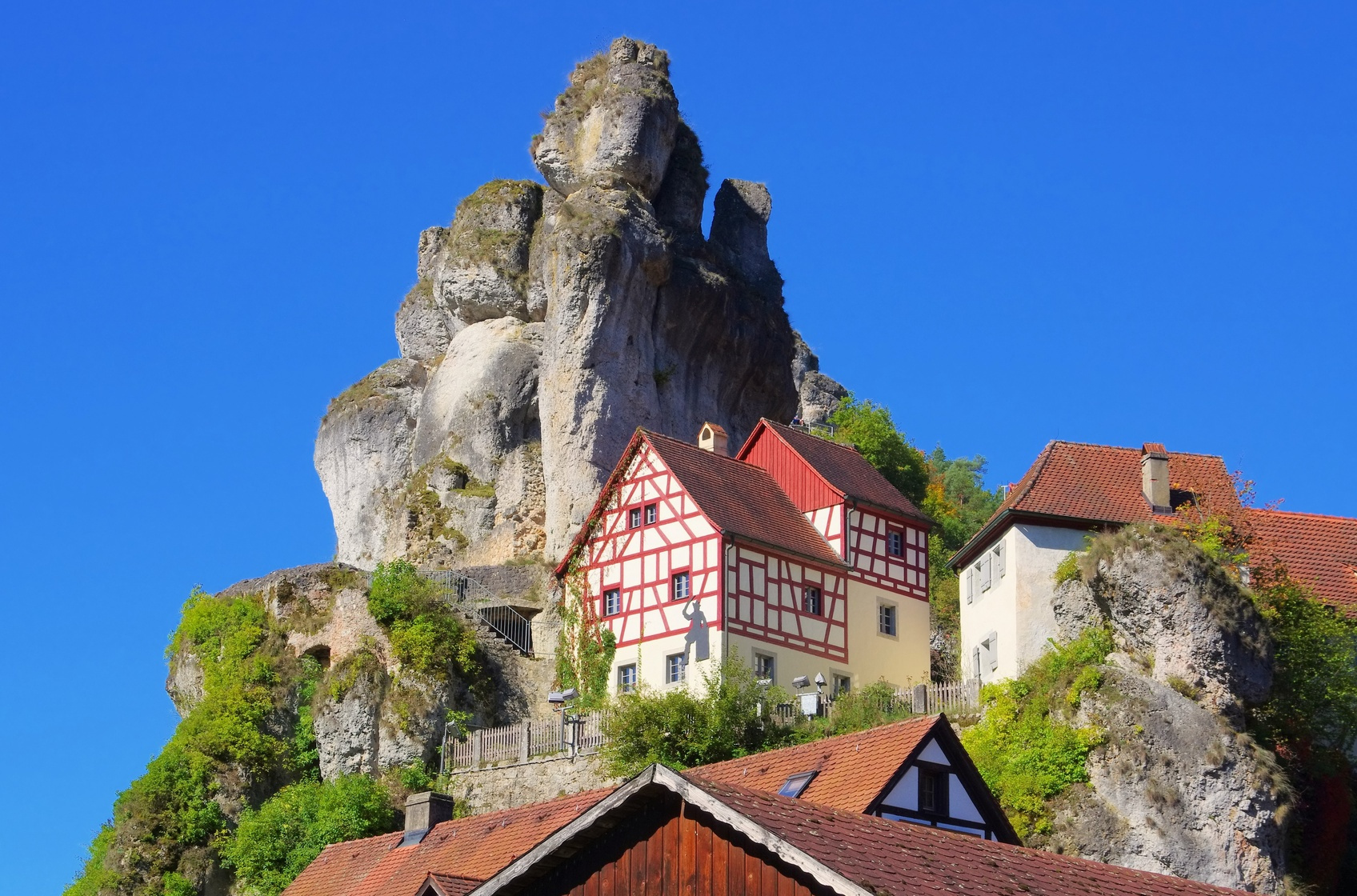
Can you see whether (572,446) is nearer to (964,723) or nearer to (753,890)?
(964,723)

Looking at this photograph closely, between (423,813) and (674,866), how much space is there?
1603 centimetres

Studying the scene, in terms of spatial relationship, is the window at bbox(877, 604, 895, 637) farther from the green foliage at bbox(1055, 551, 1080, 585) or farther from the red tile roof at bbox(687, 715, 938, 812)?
the red tile roof at bbox(687, 715, 938, 812)

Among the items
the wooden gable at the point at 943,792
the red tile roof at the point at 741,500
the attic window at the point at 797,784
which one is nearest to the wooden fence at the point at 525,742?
the red tile roof at the point at 741,500

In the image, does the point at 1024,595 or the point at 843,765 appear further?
the point at 1024,595

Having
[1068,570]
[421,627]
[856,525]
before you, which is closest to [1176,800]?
[1068,570]

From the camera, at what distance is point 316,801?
4525 centimetres

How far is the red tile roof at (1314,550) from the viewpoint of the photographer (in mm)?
40875

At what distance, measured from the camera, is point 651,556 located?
155 feet

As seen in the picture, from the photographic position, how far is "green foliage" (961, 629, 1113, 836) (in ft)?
121

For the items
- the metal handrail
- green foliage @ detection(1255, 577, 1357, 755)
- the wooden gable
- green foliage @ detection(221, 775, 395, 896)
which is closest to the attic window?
the wooden gable

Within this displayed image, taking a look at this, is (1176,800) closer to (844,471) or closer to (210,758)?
(844,471)

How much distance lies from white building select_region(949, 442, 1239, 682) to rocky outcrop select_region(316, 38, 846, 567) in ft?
46.3

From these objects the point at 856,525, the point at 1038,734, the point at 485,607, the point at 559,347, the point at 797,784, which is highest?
the point at 559,347

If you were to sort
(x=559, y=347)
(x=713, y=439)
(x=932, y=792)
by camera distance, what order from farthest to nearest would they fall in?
(x=559, y=347) < (x=713, y=439) < (x=932, y=792)
